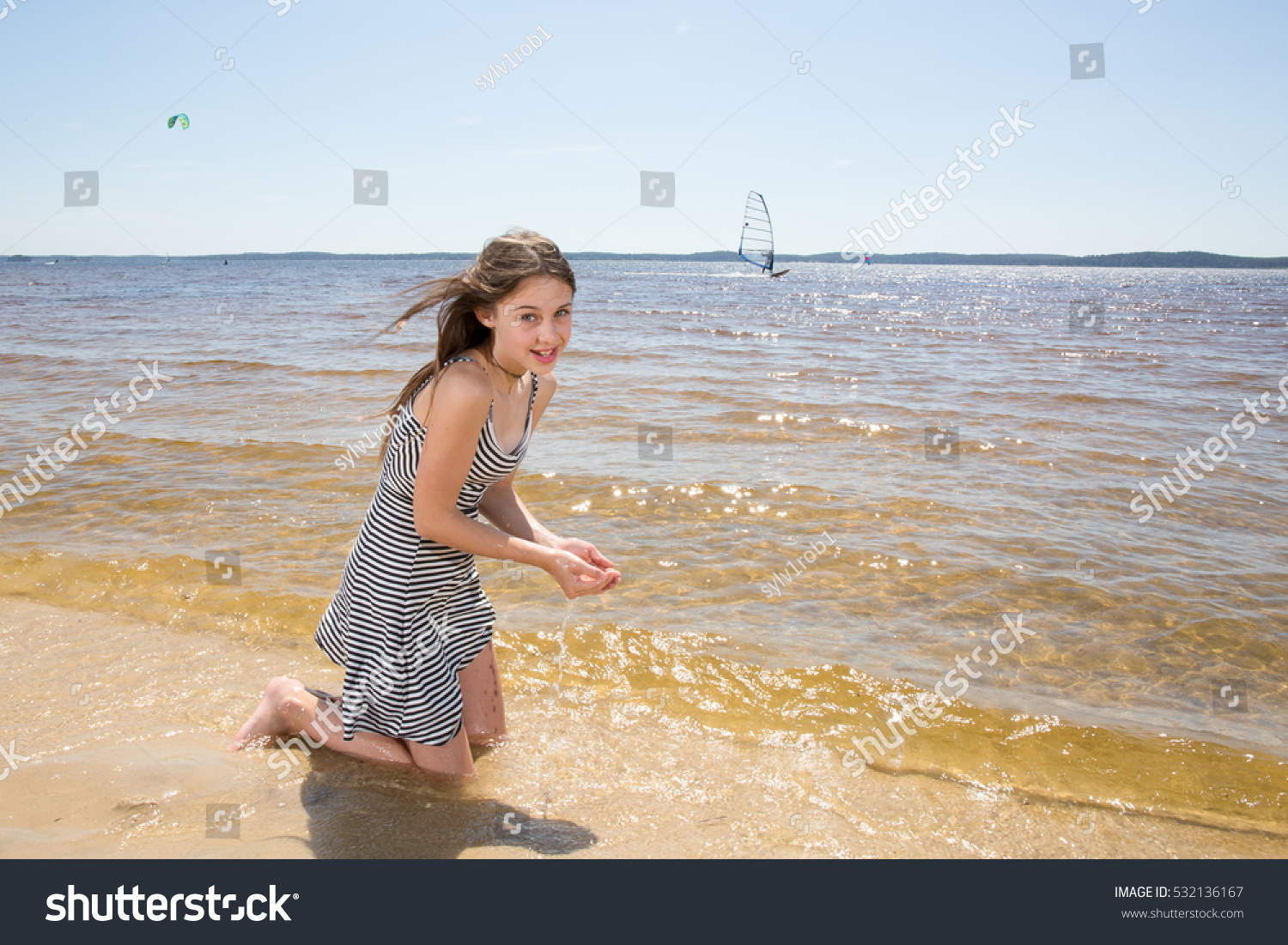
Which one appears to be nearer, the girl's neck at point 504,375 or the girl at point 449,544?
the girl at point 449,544

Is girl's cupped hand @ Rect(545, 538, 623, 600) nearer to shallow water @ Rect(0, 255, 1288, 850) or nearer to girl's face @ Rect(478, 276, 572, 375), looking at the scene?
girl's face @ Rect(478, 276, 572, 375)

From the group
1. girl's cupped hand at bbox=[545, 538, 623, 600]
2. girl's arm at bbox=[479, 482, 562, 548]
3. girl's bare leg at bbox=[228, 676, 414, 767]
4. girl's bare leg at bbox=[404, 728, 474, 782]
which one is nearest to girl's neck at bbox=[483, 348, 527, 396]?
girl's arm at bbox=[479, 482, 562, 548]

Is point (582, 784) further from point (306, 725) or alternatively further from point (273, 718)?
point (273, 718)

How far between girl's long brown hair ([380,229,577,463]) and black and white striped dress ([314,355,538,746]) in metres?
0.29

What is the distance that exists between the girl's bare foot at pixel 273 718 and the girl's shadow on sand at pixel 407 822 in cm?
25

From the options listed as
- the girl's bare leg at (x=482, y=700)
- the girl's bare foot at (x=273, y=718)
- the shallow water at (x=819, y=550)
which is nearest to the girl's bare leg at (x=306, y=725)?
the girl's bare foot at (x=273, y=718)

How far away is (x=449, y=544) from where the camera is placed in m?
3.09

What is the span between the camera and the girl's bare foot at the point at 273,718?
3.49 metres

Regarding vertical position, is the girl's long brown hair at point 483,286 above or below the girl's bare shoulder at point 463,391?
above

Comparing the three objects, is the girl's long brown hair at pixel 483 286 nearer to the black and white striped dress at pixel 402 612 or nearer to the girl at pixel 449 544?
the girl at pixel 449 544

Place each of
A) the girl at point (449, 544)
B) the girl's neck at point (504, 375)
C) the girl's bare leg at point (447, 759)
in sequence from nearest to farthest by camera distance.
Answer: the girl at point (449, 544), the girl's neck at point (504, 375), the girl's bare leg at point (447, 759)
